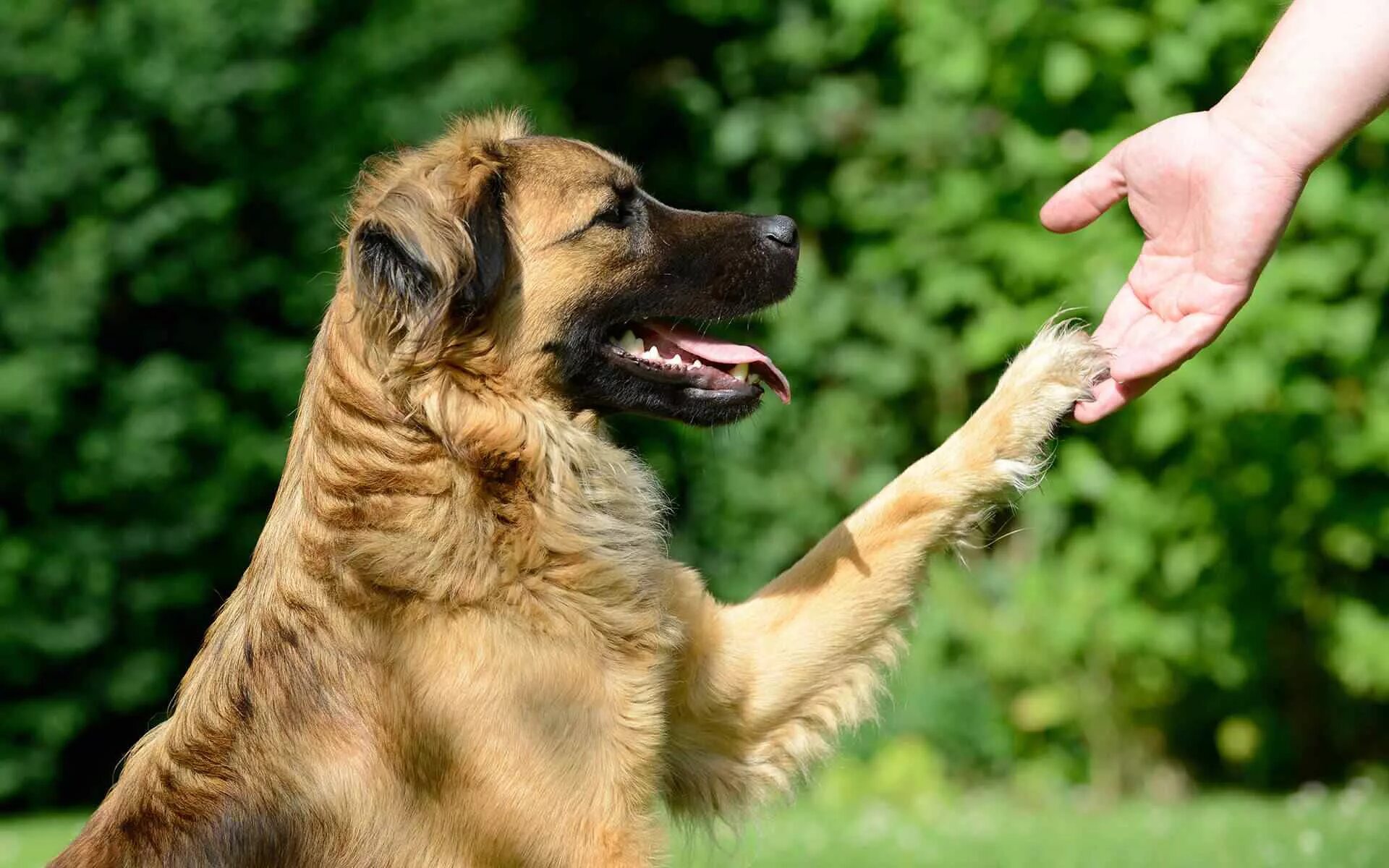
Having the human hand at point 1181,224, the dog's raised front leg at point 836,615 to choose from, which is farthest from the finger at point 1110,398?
the dog's raised front leg at point 836,615

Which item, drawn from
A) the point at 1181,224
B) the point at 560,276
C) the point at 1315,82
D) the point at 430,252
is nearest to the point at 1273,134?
the point at 1315,82

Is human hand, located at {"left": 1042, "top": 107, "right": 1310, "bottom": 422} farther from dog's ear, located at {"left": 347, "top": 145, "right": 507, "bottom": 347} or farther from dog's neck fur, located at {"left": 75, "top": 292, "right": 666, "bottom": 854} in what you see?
dog's ear, located at {"left": 347, "top": 145, "right": 507, "bottom": 347}

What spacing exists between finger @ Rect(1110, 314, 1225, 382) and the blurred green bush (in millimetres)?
3542

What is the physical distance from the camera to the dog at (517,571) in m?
3.25

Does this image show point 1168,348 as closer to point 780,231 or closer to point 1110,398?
point 1110,398

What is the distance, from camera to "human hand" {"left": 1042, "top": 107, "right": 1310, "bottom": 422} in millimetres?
3221

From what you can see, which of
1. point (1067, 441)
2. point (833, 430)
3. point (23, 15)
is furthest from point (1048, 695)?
point (23, 15)

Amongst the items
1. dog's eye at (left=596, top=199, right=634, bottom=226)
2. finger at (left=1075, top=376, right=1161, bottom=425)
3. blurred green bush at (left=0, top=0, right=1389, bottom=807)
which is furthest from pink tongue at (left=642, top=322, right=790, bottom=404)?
blurred green bush at (left=0, top=0, right=1389, bottom=807)

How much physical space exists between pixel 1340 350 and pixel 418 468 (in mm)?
5021

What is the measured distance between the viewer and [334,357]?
3617 millimetres

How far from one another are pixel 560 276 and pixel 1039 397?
51.0 inches

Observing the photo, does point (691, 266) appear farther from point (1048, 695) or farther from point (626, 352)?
point (1048, 695)

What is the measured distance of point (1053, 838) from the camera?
6027 millimetres

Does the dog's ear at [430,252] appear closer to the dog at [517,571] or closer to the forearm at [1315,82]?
the dog at [517,571]
